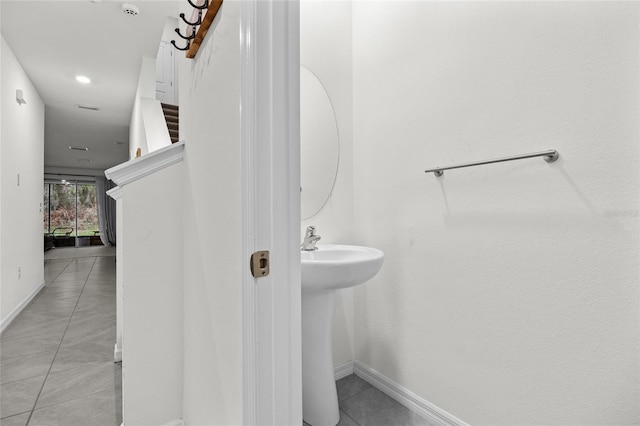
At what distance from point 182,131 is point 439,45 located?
48.1 inches

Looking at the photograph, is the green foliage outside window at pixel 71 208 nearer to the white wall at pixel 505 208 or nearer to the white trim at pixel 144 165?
the white trim at pixel 144 165

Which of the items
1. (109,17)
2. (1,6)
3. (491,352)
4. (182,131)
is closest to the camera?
(491,352)

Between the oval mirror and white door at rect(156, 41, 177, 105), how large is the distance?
3088 millimetres

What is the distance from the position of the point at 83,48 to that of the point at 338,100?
2730 mm

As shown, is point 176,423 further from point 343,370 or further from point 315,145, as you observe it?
point 315,145

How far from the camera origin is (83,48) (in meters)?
3.07

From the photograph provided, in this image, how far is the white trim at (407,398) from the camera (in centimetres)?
146

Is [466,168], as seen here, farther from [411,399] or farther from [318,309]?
[411,399]

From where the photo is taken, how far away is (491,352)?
51.3 inches

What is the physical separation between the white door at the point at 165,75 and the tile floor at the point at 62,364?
246 centimetres

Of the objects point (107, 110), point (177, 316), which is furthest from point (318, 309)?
point (107, 110)

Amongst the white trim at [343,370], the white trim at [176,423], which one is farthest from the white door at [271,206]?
the white trim at [343,370]

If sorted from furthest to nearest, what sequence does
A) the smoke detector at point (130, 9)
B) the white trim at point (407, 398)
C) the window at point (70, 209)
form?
the window at point (70, 209), the smoke detector at point (130, 9), the white trim at point (407, 398)

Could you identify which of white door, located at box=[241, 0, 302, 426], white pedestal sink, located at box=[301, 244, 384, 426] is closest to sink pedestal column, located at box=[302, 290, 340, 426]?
white pedestal sink, located at box=[301, 244, 384, 426]
